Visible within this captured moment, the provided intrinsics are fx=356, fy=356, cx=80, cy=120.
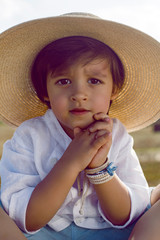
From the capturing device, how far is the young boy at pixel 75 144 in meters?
1.75

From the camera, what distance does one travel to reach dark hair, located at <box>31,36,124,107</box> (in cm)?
190

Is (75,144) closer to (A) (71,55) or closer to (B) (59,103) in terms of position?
(B) (59,103)

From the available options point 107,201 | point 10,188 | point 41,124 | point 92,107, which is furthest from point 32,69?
point 107,201

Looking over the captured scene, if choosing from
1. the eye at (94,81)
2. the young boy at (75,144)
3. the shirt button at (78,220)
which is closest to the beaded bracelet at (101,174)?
the young boy at (75,144)

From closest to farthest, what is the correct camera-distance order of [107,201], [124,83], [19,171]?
1. [107,201]
2. [19,171]
3. [124,83]

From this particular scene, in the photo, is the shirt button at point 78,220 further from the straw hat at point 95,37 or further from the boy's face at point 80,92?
the straw hat at point 95,37

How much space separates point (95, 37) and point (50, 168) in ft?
2.46

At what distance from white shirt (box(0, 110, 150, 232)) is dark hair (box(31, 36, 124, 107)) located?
285 mm

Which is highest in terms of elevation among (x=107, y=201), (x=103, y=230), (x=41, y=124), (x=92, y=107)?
(x=92, y=107)

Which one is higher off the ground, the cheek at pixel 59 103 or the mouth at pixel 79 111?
the cheek at pixel 59 103

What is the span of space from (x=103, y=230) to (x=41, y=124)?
0.69 meters

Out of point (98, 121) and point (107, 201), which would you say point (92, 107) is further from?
point (107, 201)

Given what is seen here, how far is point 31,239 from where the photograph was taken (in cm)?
181

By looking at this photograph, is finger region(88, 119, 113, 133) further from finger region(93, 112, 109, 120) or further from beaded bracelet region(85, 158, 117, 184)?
beaded bracelet region(85, 158, 117, 184)
